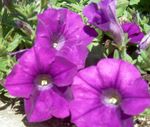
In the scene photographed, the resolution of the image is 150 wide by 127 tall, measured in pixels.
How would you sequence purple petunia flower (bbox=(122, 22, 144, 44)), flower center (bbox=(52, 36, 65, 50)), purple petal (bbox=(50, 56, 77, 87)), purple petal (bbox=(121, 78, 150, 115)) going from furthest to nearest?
purple petunia flower (bbox=(122, 22, 144, 44)), flower center (bbox=(52, 36, 65, 50)), purple petal (bbox=(50, 56, 77, 87)), purple petal (bbox=(121, 78, 150, 115))

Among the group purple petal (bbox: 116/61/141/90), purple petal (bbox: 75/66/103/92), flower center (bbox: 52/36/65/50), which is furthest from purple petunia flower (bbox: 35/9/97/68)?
purple petal (bbox: 116/61/141/90)

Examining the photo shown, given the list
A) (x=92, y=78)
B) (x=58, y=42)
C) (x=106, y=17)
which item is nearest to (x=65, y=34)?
(x=58, y=42)

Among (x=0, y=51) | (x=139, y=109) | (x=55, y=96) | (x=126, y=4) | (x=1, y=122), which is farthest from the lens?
(x=126, y=4)

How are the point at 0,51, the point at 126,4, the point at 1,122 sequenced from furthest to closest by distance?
1. the point at 126,4
2. the point at 0,51
3. the point at 1,122

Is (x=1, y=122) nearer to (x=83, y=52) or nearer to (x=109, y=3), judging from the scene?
(x=83, y=52)

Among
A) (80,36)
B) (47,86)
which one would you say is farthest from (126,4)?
(47,86)

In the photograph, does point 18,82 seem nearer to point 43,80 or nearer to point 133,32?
point 43,80

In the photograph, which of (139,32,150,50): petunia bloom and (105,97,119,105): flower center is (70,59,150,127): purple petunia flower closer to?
(105,97,119,105): flower center
